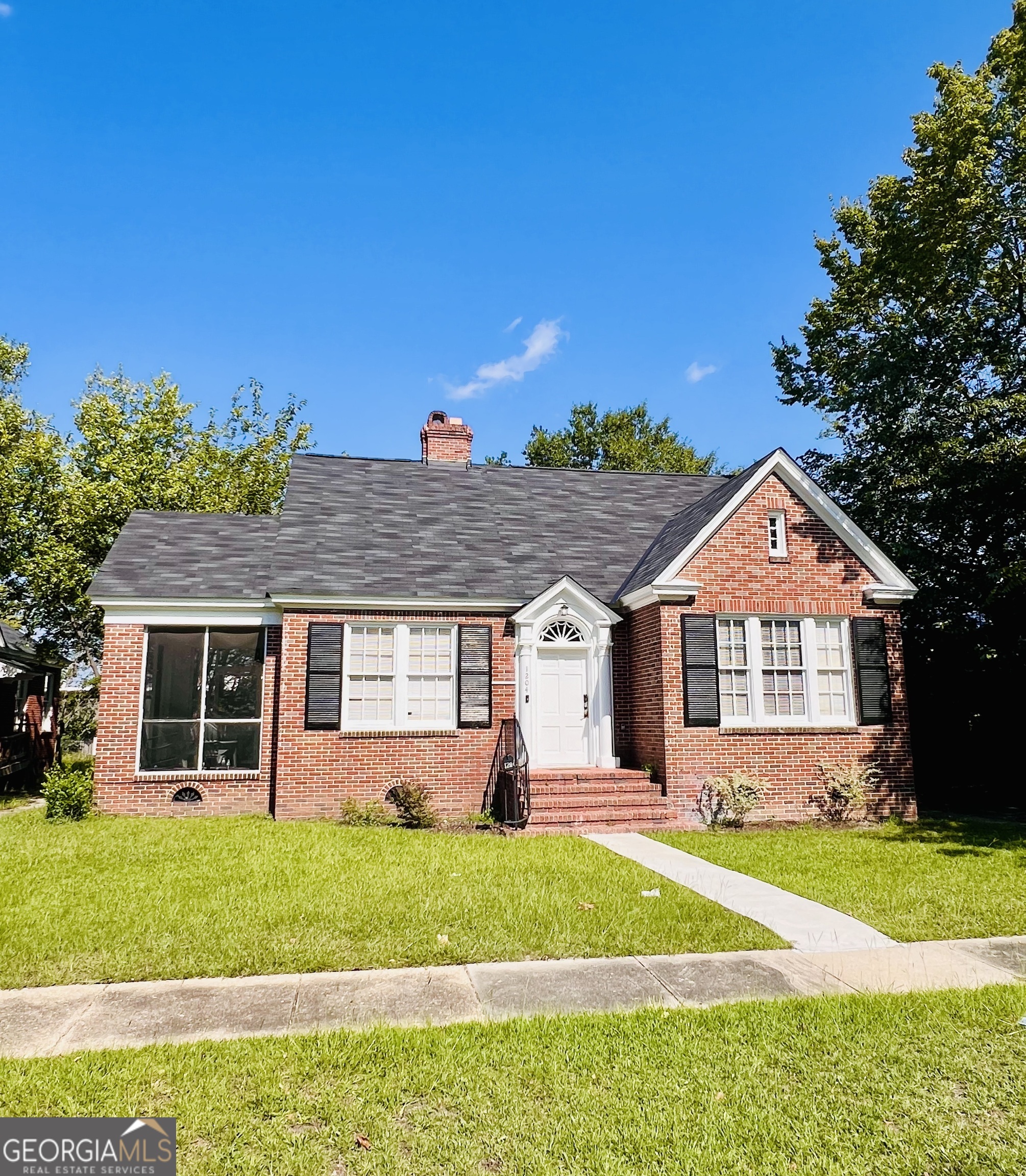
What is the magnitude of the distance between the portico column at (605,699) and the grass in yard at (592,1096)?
9074 millimetres

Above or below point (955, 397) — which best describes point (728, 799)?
below

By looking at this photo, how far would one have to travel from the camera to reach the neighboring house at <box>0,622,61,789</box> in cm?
1819

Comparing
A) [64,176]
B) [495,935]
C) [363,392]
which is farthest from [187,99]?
[495,935]

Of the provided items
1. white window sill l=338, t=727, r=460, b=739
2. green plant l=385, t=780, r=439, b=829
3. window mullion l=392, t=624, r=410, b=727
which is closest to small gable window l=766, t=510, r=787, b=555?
white window sill l=338, t=727, r=460, b=739

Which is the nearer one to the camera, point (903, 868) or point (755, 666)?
point (903, 868)

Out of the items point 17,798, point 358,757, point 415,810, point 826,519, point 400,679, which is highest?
point 826,519

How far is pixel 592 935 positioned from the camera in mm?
6363

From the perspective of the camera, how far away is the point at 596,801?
40.3ft

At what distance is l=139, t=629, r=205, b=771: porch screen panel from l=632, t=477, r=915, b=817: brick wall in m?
7.96

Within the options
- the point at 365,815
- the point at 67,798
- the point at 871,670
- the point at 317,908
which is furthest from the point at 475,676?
the point at 871,670

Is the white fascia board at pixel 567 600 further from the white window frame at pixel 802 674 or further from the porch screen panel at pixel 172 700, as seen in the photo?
the porch screen panel at pixel 172 700

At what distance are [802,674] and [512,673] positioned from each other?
510 cm

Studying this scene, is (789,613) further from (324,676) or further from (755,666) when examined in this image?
(324,676)

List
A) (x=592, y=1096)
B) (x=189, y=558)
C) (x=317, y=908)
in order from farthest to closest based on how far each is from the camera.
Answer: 1. (x=189, y=558)
2. (x=317, y=908)
3. (x=592, y=1096)
